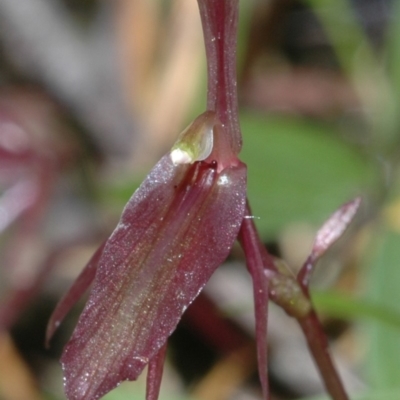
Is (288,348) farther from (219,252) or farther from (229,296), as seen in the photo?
(219,252)

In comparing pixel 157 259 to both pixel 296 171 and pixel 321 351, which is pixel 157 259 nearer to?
pixel 321 351

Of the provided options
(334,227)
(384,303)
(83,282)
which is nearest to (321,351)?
(334,227)

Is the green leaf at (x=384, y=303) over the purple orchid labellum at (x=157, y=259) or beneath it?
beneath

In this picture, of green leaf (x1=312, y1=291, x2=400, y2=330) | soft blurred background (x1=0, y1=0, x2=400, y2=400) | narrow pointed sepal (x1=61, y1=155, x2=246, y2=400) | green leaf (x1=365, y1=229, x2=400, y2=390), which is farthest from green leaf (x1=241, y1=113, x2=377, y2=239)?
narrow pointed sepal (x1=61, y1=155, x2=246, y2=400)

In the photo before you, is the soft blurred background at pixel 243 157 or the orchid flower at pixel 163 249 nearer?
the orchid flower at pixel 163 249

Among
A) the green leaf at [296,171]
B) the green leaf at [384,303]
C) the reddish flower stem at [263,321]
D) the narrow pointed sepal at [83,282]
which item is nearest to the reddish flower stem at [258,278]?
the reddish flower stem at [263,321]

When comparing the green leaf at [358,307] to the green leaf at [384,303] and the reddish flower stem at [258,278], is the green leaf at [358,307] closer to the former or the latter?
the green leaf at [384,303]

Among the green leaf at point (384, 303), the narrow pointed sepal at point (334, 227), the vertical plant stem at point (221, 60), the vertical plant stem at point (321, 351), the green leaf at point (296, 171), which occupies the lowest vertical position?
the green leaf at point (384, 303)
